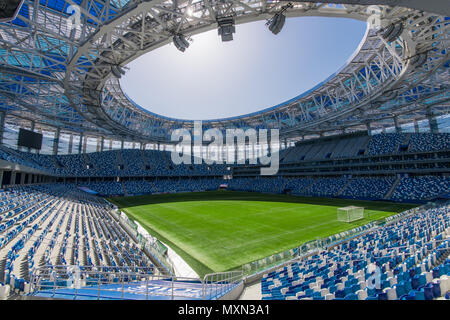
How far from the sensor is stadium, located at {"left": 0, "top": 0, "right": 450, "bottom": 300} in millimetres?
8031

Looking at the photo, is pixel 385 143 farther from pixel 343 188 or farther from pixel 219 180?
pixel 219 180

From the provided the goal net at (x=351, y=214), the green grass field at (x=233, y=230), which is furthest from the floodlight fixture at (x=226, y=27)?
the goal net at (x=351, y=214)

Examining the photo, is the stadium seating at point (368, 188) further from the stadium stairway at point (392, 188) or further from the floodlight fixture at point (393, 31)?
the floodlight fixture at point (393, 31)

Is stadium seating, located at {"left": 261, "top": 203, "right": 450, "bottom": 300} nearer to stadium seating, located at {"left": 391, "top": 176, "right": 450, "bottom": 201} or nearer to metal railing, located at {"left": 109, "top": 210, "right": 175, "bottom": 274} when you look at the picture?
metal railing, located at {"left": 109, "top": 210, "right": 175, "bottom": 274}

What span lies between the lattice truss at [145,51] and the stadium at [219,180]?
182 mm

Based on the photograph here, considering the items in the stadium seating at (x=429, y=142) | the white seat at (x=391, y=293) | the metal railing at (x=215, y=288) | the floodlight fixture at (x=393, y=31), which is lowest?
the metal railing at (x=215, y=288)

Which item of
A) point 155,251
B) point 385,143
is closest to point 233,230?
point 155,251

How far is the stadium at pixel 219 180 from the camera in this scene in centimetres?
803

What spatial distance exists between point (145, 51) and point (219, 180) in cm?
5577

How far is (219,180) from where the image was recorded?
71.6m

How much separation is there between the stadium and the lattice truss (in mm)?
182

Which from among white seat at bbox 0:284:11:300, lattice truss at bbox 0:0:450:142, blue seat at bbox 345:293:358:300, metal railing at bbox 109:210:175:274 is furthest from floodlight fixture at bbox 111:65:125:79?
blue seat at bbox 345:293:358:300
